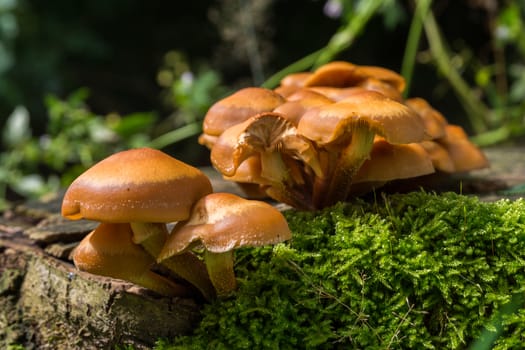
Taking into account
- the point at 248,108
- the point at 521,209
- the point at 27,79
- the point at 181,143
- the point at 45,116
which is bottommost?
the point at 181,143

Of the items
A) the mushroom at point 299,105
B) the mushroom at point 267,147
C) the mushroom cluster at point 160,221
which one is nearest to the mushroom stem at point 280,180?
the mushroom at point 267,147

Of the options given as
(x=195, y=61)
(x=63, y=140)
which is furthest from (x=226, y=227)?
(x=195, y=61)

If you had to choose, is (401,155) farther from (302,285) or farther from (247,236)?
(247,236)

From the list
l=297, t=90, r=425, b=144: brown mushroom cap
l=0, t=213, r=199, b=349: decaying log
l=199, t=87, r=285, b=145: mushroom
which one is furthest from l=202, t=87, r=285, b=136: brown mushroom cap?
l=0, t=213, r=199, b=349: decaying log

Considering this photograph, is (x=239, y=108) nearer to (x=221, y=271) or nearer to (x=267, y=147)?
(x=267, y=147)

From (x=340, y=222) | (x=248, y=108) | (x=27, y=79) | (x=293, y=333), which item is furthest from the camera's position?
(x=27, y=79)

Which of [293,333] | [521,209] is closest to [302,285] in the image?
[293,333]

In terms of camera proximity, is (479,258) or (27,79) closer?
(479,258)

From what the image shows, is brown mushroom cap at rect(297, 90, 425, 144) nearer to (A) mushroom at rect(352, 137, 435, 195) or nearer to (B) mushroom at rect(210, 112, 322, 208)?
(B) mushroom at rect(210, 112, 322, 208)
